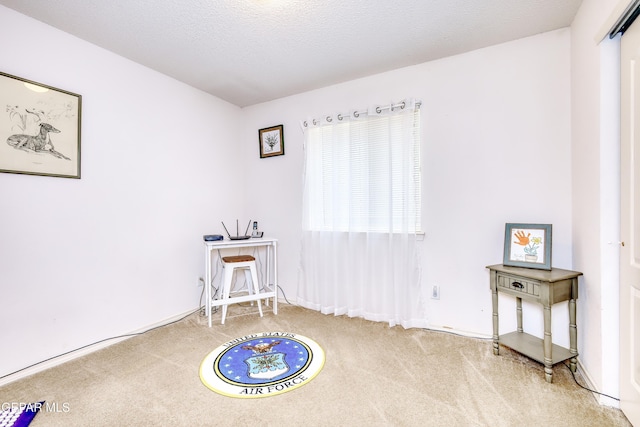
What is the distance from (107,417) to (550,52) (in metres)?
3.57

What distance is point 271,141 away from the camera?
135 inches

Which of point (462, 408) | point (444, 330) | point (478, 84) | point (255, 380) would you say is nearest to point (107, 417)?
point (255, 380)

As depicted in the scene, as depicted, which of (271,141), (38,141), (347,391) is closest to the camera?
(347,391)

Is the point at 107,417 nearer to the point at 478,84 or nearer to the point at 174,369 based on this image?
the point at 174,369

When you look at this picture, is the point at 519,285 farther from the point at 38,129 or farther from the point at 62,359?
the point at 38,129

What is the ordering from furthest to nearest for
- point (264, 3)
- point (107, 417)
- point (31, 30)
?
point (31, 30) → point (264, 3) → point (107, 417)

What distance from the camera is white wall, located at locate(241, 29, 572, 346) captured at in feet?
6.93

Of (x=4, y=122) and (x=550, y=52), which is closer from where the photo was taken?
(x=4, y=122)

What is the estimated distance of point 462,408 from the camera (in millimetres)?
1547

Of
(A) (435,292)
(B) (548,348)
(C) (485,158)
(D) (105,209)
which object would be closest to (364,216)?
(A) (435,292)

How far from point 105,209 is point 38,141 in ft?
2.00

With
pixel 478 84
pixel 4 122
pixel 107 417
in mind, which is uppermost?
pixel 478 84

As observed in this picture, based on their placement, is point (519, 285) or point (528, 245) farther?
point (528, 245)

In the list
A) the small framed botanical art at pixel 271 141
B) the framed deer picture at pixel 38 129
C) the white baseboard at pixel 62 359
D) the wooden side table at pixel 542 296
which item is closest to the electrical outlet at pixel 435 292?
the wooden side table at pixel 542 296
